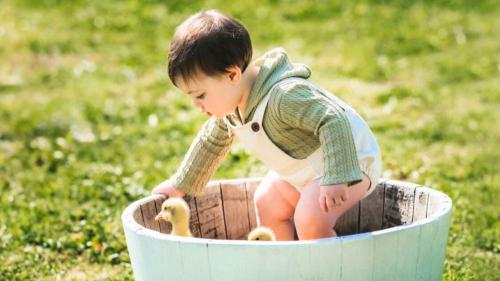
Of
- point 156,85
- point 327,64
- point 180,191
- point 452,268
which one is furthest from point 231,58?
point 327,64

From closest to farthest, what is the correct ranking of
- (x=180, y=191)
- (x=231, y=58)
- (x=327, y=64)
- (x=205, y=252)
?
(x=205, y=252) → (x=231, y=58) → (x=180, y=191) → (x=327, y=64)

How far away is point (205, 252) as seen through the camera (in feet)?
8.41

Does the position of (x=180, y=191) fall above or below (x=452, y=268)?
above

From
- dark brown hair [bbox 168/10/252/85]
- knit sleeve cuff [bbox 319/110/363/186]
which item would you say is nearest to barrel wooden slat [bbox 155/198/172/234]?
dark brown hair [bbox 168/10/252/85]

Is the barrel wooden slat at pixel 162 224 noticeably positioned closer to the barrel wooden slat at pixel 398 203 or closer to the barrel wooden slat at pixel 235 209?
the barrel wooden slat at pixel 235 209

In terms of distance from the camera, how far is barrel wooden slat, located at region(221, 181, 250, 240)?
3.69 m

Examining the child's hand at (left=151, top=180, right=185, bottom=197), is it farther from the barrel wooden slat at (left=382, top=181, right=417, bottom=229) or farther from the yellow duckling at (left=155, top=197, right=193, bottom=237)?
the barrel wooden slat at (left=382, top=181, right=417, bottom=229)

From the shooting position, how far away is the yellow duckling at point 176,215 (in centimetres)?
326

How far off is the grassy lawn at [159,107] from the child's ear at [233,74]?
53.1 inches

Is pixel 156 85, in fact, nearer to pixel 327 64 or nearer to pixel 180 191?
pixel 327 64

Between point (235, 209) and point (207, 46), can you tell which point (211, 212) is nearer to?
point (235, 209)

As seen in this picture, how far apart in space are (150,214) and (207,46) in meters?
0.81

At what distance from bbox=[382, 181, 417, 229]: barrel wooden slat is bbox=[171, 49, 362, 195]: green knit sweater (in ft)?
1.69

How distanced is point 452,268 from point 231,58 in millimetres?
1594
